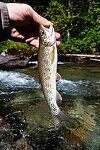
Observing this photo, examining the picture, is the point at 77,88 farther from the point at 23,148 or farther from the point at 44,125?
the point at 23,148

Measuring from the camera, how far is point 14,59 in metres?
16.5

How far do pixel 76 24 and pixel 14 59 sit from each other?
303 inches

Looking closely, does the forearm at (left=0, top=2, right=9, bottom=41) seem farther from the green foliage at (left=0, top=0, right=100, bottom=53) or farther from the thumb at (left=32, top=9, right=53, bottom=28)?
the green foliage at (left=0, top=0, right=100, bottom=53)

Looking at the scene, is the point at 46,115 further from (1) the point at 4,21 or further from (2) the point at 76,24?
(2) the point at 76,24

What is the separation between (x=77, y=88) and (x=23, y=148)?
5853mm

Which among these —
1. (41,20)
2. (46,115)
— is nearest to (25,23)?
(41,20)

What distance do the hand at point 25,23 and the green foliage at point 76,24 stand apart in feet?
53.1

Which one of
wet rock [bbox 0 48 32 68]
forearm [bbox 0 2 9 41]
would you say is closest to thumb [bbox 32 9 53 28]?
forearm [bbox 0 2 9 41]

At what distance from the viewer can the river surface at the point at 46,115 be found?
6055mm

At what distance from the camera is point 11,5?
3152 mm

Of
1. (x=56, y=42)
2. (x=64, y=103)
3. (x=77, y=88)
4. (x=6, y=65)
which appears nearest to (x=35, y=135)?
(x=64, y=103)

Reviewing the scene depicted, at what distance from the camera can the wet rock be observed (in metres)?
16.2

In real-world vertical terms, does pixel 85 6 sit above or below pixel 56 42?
below

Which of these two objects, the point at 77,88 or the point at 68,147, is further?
the point at 77,88
